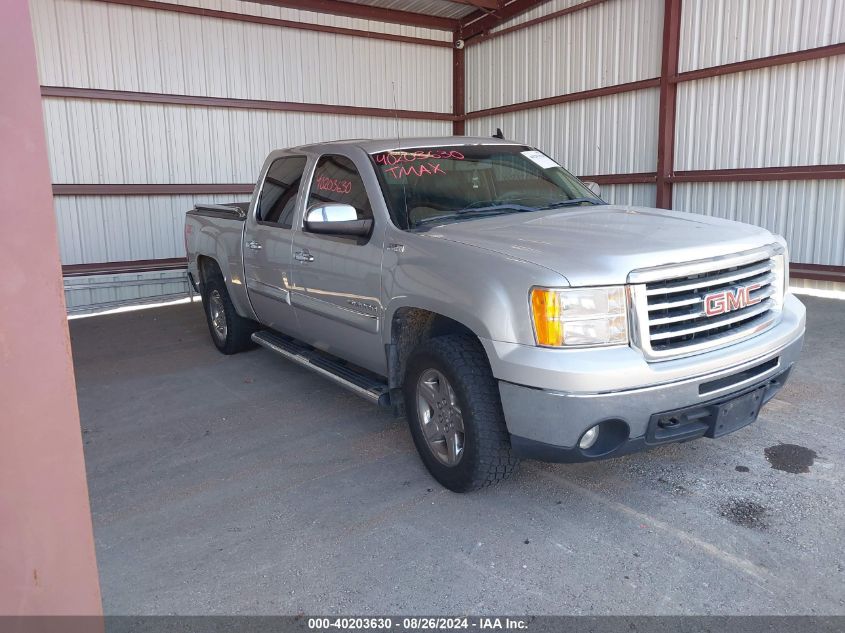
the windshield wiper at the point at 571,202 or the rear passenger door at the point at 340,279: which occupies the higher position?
the windshield wiper at the point at 571,202

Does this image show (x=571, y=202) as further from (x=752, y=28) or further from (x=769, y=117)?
(x=752, y=28)

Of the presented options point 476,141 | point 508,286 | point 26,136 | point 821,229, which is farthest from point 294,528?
point 821,229

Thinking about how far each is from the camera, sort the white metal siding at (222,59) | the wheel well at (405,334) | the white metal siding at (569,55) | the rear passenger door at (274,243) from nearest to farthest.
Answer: the wheel well at (405,334) → the rear passenger door at (274,243) → the white metal siding at (222,59) → the white metal siding at (569,55)

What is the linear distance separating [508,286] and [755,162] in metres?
8.13

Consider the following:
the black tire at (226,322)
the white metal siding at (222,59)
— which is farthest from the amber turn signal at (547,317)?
the white metal siding at (222,59)

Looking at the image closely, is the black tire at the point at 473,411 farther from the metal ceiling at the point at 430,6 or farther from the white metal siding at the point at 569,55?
the metal ceiling at the point at 430,6

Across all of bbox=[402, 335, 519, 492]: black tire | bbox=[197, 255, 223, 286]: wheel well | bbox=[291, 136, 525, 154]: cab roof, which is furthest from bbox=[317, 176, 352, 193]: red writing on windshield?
bbox=[197, 255, 223, 286]: wheel well

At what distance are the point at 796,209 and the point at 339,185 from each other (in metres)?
7.39

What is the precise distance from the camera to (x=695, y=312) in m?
3.06

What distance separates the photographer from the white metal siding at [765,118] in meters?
8.68

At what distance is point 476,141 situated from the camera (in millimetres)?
4836

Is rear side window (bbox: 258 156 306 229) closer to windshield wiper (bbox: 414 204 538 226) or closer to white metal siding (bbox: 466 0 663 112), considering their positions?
windshield wiper (bbox: 414 204 538 226)

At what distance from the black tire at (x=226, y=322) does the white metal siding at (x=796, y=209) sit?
7.30 meters

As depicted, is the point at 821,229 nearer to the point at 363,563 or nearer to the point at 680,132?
the point at 680,132
